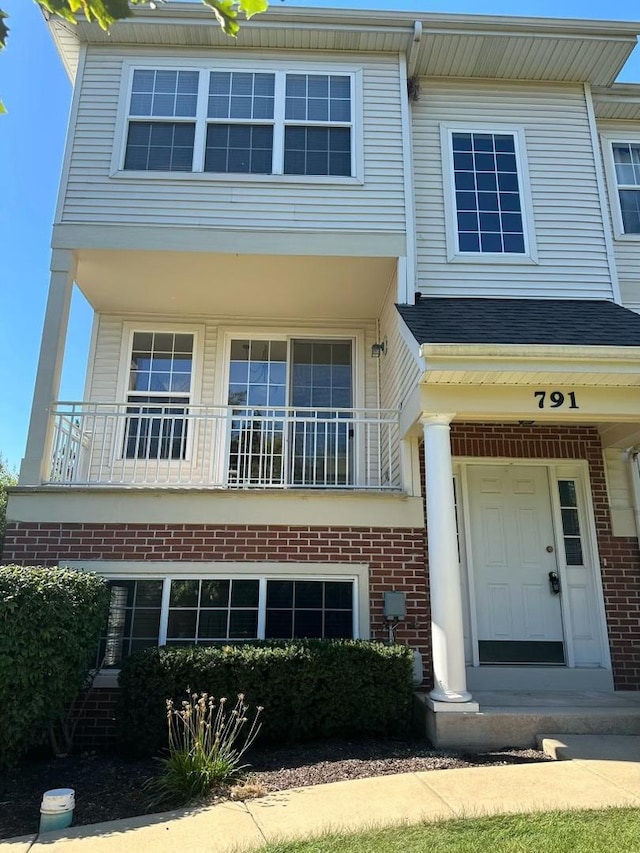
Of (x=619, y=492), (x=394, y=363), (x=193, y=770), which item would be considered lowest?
(x=193, y=770)

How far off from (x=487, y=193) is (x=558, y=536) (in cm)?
448

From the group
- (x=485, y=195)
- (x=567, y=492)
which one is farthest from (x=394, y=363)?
(x=485, y=195)

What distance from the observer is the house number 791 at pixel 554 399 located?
223 inches

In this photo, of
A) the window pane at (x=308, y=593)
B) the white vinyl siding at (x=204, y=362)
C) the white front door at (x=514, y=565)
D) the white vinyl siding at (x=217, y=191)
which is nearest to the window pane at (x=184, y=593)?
the window pane at (x=308, y=593)

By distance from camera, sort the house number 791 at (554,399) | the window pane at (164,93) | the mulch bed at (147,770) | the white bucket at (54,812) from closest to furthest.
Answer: the white bucket at (54,812)
the mulch bed at (147,770)
the house number 791 at (554,399)
the window pane at (164,93)

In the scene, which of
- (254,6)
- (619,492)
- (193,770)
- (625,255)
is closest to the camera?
(254,6)

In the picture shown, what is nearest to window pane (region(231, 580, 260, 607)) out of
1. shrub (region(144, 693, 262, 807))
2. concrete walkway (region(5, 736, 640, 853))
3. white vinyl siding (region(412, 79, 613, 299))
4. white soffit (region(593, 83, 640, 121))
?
shrub (region(144, 693, 262, 807))

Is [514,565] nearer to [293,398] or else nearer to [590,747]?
[590,747]

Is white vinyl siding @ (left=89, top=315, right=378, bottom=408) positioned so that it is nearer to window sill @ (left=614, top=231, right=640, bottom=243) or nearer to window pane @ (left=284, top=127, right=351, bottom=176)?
window pane @ (left=284, top=127, right=351, bottom=176)

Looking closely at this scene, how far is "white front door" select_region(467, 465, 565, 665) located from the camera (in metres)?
6.61

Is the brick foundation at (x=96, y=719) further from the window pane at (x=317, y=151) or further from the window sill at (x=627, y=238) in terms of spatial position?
the window sill at (x=627, y=238)

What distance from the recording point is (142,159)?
7.47m

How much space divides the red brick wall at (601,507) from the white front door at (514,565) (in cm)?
28

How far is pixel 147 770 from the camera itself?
4.60m
